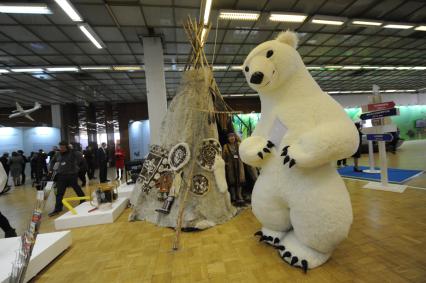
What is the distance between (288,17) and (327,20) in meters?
0.98

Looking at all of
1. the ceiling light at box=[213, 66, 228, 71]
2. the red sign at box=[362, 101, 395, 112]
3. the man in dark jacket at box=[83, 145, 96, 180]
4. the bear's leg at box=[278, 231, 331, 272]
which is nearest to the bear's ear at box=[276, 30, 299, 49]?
the bear's leg at box=[278, 231, 331, 272]

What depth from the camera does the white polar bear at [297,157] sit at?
154cm

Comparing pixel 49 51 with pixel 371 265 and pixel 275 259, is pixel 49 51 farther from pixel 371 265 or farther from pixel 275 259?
pixel 371 265

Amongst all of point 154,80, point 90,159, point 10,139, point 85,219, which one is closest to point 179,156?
point 85,219

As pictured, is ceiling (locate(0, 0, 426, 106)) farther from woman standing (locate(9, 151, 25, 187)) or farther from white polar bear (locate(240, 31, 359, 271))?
woman standing (locate(9, 151, 25, 187))

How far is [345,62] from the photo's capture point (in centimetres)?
888

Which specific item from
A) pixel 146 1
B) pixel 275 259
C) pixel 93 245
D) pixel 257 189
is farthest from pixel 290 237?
pixel 146 1

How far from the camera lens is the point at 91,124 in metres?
13.5

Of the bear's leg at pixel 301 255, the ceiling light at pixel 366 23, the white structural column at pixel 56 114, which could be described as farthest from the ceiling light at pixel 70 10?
the white structural column at pixel 56 114

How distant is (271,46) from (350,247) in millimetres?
1893

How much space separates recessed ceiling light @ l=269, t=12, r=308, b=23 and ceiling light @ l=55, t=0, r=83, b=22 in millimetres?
4013

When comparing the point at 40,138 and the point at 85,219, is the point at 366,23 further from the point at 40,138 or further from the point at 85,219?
the point at 40,138

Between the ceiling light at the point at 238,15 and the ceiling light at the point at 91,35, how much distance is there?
9.65 ft

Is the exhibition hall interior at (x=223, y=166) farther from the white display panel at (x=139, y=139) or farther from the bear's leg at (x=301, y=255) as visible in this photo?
the white display panel at (x=139, y=139)
